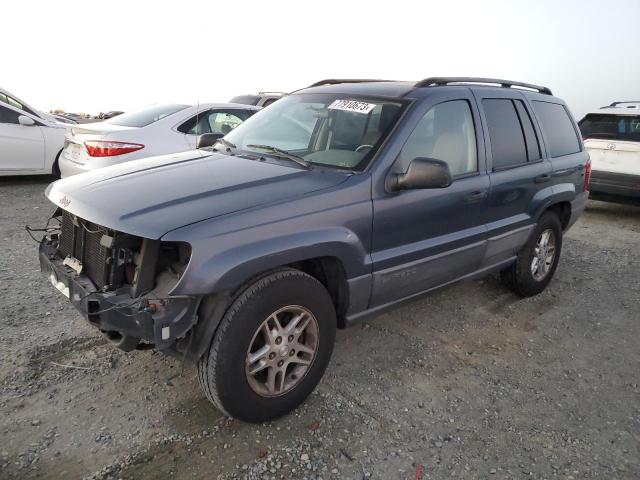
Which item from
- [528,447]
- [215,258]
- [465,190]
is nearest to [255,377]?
[215,258]

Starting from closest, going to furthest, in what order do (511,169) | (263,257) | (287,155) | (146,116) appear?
(263,257) → (287,155) → (511,169) → (146,116)

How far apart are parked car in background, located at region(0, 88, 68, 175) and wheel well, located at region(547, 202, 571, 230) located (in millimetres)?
7219

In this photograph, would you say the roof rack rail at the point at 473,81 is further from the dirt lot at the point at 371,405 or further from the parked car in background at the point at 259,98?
the parked car in background at the point at 259,98

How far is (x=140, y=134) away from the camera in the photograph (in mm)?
6285

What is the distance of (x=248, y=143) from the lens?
3.55 m

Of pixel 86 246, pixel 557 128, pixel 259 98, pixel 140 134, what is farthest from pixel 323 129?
pixel 259 98

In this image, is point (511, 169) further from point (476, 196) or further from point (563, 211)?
point (563, 211)

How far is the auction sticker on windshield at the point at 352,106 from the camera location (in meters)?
3.29

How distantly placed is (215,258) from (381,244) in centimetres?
111

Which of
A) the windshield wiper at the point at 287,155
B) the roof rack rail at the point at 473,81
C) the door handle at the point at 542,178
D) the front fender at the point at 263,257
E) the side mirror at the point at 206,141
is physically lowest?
the front fender at the point at 263,257

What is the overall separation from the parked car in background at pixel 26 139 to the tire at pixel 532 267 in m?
7.07

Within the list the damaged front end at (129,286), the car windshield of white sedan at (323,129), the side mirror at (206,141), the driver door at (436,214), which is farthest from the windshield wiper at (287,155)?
the damaged front end at (129,286)

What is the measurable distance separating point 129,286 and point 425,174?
1.67m

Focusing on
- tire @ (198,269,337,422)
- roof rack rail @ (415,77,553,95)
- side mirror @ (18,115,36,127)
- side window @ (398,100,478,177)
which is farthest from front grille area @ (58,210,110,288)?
side mirror @ (18,115,36,127)
